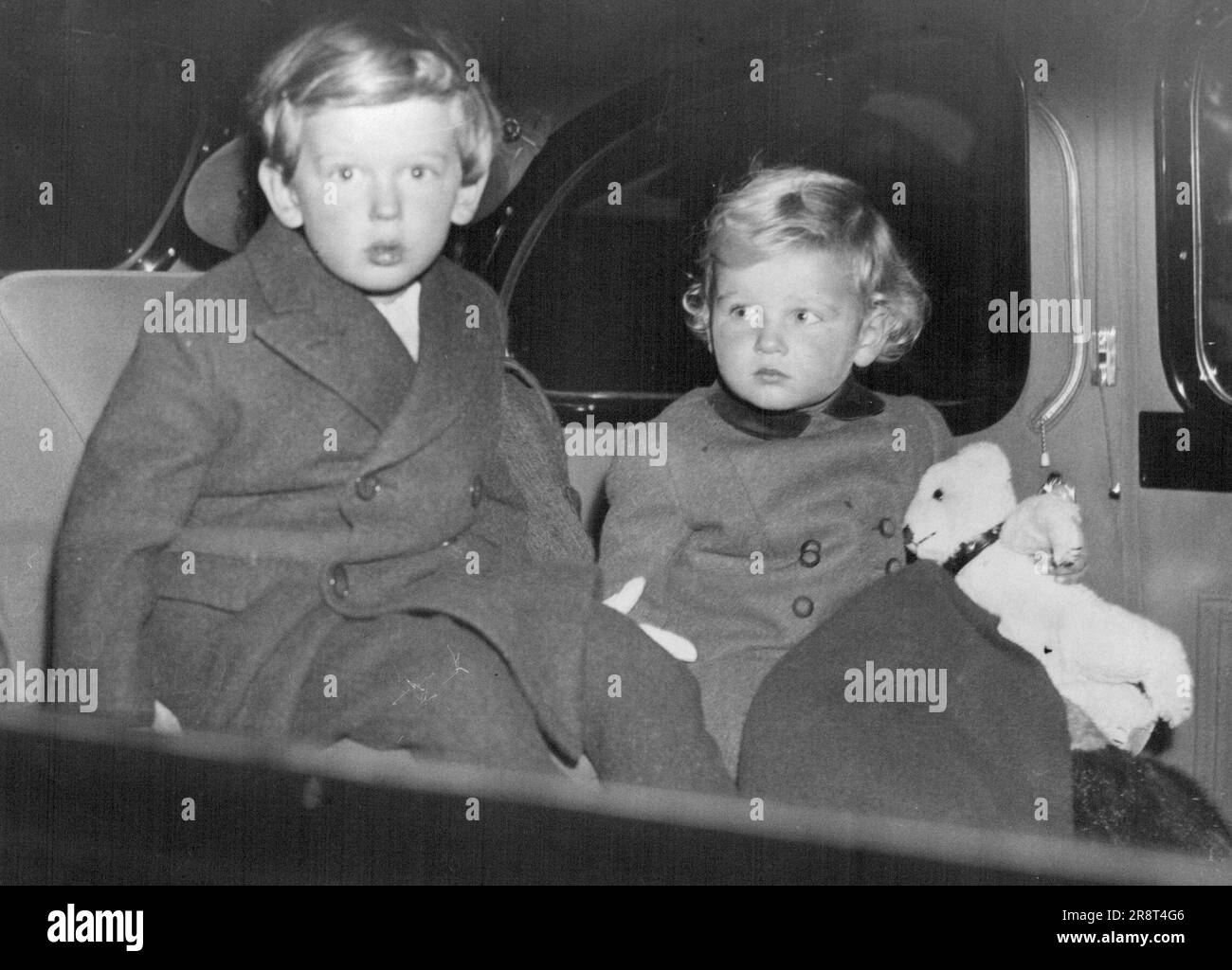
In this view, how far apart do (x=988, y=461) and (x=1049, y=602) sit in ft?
0.56

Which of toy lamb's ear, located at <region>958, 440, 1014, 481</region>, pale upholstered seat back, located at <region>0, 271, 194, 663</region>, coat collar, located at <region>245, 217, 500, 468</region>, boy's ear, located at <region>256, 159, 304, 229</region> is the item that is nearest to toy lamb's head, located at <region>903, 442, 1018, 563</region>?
toy lamb's ear, located at <region>958, 440, 1014, 481</region>

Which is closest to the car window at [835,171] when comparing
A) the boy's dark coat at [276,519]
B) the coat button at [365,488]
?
the boy's dark coat at [276,519]

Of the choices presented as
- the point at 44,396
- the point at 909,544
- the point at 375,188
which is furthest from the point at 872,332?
the point at 44,396

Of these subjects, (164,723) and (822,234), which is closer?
(164,723)

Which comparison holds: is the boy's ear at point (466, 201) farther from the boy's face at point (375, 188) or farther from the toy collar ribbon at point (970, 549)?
the toy collar ribbon at point (970, 549)

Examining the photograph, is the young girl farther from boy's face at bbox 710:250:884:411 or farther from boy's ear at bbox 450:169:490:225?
boy's ear at bbox 450:169:490:225

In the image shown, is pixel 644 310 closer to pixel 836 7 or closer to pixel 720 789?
pixel 836 7

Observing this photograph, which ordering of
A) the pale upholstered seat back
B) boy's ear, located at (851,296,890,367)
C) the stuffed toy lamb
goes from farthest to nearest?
the pale upholstered seat back < boy's ear, located at (851,296,890,367) < the stuffed toy lamb

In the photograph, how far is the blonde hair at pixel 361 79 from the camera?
1.37m

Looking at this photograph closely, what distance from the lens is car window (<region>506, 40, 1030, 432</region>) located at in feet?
5.19

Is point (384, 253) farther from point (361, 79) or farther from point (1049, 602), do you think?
point (1049, 602)

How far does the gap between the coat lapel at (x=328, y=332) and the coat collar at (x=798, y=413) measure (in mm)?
385

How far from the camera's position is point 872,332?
1.57 meters
